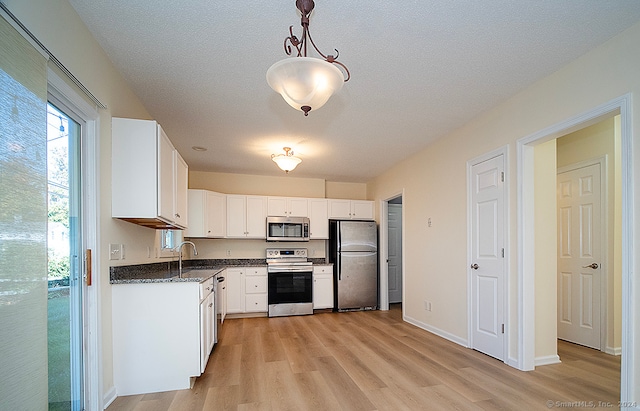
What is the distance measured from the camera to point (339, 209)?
6383 millimetres

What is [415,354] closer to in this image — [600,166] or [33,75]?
[600,166]

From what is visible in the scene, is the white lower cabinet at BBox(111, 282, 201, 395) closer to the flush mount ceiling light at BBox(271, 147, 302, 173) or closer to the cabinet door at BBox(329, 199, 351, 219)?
the flush mount ceiling light at BBox(271, 147, 302, 173)

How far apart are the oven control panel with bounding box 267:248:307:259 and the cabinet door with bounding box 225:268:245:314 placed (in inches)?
28.6

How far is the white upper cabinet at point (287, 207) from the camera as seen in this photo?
602 cm

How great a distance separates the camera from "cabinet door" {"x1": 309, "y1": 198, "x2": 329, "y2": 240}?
623 cm

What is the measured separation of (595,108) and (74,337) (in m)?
3.88

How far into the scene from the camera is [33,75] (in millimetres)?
1540

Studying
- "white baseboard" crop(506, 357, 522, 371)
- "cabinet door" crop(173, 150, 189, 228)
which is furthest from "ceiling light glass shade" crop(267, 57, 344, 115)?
"white baseboard" crop(506, 357, 522, 371)

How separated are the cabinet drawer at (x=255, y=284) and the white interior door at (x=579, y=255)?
419 cm

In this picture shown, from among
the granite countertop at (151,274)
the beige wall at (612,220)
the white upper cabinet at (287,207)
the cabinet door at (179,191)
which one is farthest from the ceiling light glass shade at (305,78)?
the white upper cabinet at (287,207)

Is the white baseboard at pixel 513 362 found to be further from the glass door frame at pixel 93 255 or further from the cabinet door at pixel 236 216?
the cabinet door at pixel 236 216

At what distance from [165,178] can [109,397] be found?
1689 millimetres

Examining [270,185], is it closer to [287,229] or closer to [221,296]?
[287,229]

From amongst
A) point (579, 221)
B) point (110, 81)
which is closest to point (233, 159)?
point (110, 81)
